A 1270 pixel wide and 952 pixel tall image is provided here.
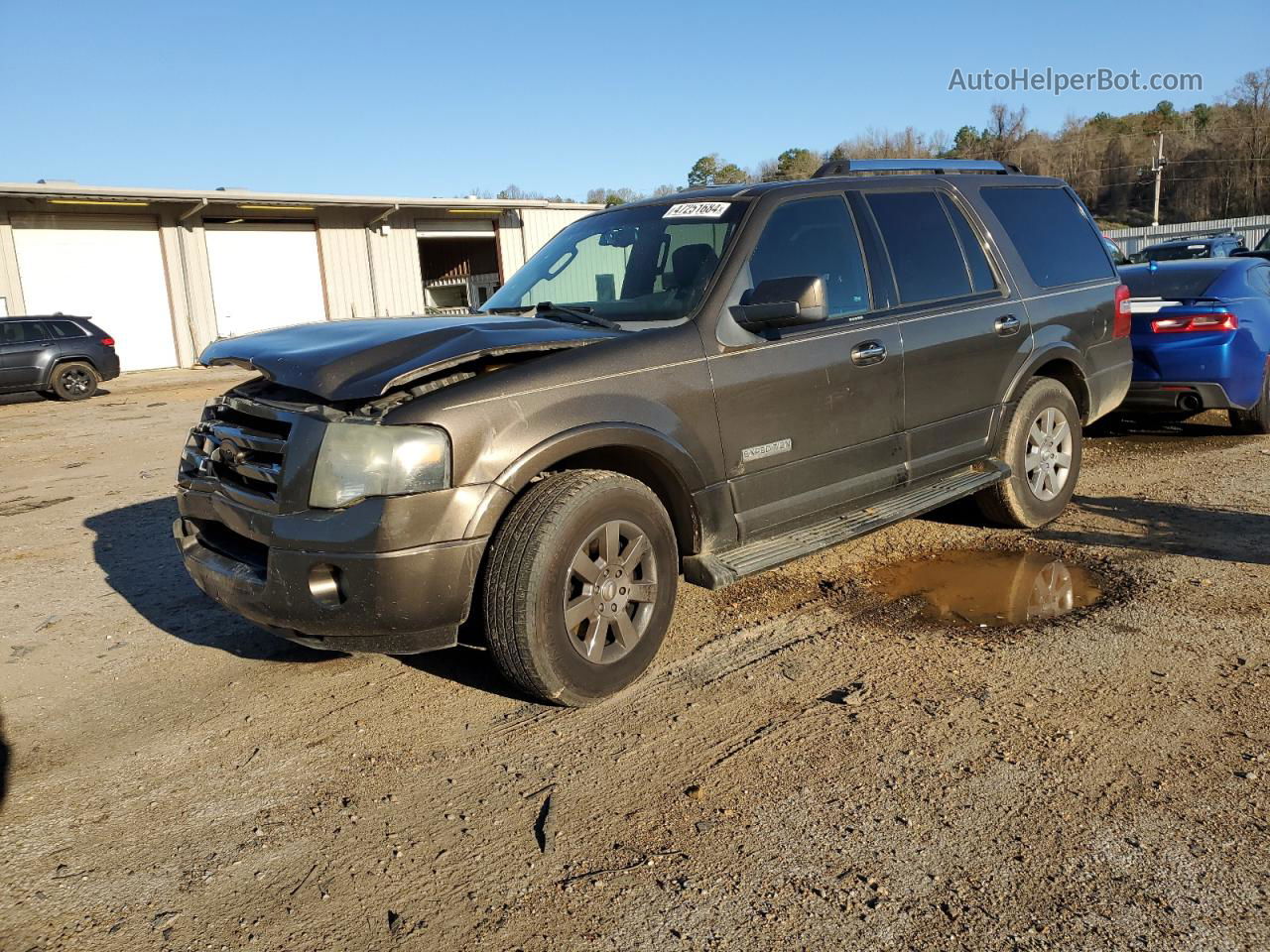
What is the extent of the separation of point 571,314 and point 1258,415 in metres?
6.62

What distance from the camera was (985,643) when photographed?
13.3ft

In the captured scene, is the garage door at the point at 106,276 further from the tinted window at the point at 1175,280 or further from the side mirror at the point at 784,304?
the side mirror at the point at 784,304

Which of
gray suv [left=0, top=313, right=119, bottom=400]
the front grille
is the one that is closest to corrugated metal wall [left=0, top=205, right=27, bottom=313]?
gray suv [left=0, top=313, right=119, bottom=400]

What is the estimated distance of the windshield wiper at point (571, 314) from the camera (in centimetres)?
409

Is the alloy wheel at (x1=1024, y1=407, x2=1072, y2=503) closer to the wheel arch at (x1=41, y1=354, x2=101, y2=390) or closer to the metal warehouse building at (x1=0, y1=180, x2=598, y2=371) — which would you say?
the wheel arch at (x1=41, y1=354, x2=101, y2=390)

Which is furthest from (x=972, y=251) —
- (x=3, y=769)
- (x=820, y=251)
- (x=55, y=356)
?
(x=55, y=356)

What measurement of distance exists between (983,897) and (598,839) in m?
1.04

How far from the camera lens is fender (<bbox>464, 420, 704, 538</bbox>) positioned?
329 cm

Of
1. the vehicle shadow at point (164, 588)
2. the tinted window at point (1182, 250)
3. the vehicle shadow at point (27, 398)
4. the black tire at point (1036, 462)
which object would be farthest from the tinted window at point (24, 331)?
the tinted window at point (1182, 250)

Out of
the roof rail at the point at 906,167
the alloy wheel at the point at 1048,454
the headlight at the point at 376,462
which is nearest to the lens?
the headlight at the point at 376,462

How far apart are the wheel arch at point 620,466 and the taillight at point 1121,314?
3.81m

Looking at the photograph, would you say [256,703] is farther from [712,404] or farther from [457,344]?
[712,404]

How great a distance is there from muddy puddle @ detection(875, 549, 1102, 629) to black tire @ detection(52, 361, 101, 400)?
17.8m

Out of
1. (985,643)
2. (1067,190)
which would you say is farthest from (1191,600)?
(1067,190)
